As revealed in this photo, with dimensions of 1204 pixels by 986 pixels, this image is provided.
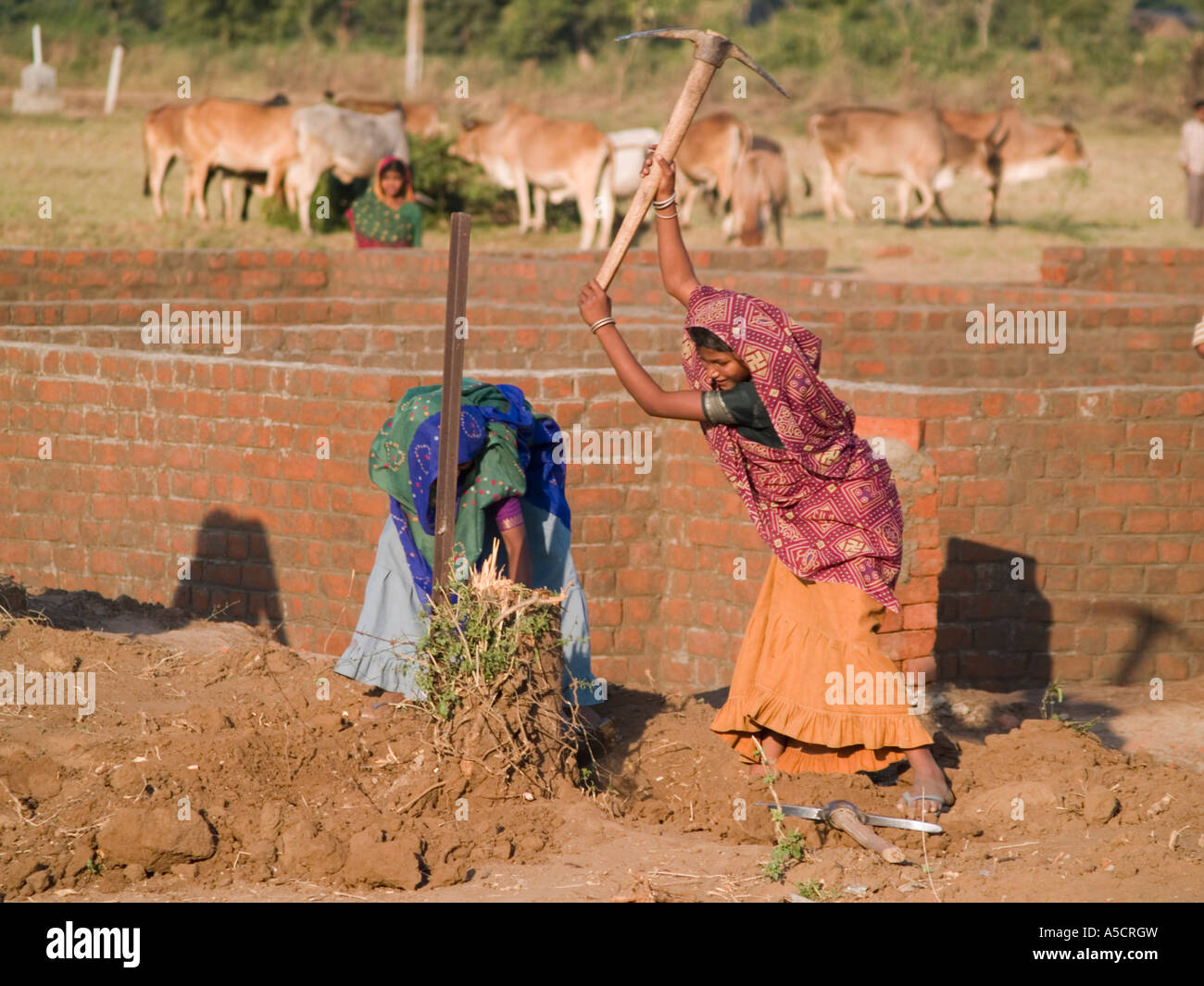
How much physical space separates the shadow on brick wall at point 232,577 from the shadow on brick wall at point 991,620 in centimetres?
259

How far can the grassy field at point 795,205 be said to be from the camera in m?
19.0

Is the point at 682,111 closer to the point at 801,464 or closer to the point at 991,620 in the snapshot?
the point at 801,464

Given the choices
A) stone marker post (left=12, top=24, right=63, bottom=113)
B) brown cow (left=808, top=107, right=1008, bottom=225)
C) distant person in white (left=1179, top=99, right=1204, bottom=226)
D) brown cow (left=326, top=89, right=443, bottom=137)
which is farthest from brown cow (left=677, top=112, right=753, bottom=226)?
stone marker post (left=12, top=24, right=63, bottom=113)

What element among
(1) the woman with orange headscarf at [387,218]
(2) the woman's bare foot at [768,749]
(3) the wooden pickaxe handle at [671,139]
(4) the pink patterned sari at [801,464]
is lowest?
(2) the woman's bare foot at [768,749]

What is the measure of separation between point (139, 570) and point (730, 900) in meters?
3.94

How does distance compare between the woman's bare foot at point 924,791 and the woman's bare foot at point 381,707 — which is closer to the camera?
the woman's bare foot at point 924,791

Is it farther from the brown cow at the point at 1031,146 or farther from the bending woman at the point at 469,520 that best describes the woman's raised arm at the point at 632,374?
the brown cow at the point at 1031,146

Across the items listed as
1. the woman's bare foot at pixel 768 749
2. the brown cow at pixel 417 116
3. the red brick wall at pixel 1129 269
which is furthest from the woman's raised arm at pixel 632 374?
the brown cow at pixel 417 116

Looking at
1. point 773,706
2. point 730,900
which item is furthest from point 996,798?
point 730,900

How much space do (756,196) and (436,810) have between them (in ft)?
50.6

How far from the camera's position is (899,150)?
23.2 metres

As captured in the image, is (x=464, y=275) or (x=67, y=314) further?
(x=67, y=314)

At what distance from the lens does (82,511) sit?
7.05m

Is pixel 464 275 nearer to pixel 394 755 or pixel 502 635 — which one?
pixel 502 635
